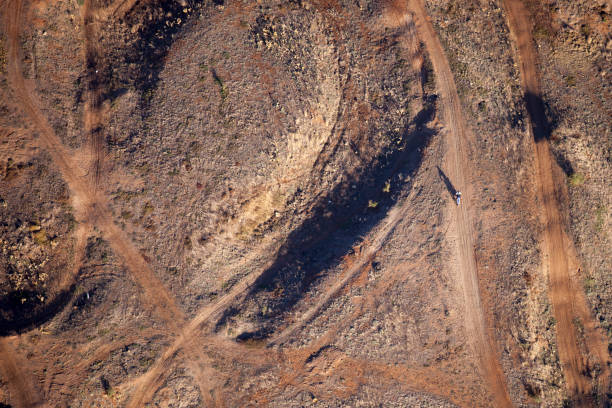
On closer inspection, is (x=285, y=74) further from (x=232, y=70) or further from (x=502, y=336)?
(x=502, y=336)

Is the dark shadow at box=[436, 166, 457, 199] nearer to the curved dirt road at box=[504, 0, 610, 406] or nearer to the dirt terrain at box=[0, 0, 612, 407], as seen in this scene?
the dirt terrain at box=[0, 0, 612, 407]

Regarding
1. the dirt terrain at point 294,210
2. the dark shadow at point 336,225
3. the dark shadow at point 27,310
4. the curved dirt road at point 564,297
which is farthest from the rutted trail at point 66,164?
the curved dirt road at point 564,297

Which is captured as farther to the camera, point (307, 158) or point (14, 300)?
point (307, 158)

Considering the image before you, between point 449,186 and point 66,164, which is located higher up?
point 66,164

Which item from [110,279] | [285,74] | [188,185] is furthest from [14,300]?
[285,74]

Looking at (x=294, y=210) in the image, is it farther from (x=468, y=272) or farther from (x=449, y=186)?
(x=468, y=272)

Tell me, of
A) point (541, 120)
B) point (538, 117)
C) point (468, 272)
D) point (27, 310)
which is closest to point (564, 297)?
point (468, 272)

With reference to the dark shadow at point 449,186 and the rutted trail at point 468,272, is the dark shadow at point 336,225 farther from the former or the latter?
the dark shadow at point 449,186
